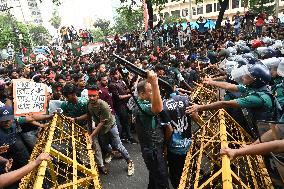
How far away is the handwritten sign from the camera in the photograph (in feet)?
Answer: 15.8

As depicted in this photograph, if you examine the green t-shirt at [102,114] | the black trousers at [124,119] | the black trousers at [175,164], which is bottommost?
the black trousers at [124,119]

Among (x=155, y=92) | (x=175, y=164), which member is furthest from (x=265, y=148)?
(x=175, y=164)

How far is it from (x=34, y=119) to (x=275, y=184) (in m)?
3.90

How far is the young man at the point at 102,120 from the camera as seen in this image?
16.2 ft

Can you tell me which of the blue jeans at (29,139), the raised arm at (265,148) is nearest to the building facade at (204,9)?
the blue jeans at (29,139)

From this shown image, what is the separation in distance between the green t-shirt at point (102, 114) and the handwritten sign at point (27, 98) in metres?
0.83

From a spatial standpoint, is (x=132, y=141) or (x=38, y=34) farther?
(x=38, y=34)

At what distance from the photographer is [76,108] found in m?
5.37

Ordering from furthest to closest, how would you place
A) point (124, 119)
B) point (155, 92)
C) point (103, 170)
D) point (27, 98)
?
point (124, 119) → point (103, 170) → point (27, 98) → point (155, 92)

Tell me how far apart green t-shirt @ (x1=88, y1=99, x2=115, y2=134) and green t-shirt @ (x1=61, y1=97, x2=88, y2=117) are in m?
0.23

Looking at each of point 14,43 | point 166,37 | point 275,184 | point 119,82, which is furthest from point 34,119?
point 14,43

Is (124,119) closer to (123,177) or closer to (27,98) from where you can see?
(123,177)

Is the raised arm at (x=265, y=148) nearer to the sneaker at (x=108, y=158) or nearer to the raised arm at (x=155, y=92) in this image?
the raised arm at (x=155, y=92)

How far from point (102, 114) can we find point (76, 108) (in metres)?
0.62
